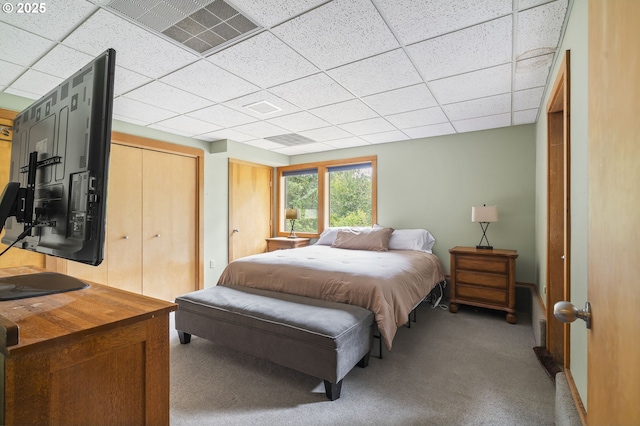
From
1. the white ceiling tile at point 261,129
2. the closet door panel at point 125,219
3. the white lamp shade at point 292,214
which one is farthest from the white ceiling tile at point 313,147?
the closet door panel at point 125,219

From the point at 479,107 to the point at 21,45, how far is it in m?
3.80

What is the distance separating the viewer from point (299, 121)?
361 cm

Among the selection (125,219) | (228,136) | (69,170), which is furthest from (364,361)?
(228,136)

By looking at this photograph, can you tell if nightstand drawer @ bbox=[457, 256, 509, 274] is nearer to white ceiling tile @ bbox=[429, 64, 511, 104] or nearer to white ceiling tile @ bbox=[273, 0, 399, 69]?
white ceiling tile @ bbox=[429, 64, 511, 104]

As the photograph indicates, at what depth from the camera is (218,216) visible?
471 centimetres

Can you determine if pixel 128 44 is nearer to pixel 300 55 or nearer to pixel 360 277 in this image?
A: pixel 300 55

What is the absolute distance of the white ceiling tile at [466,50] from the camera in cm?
185

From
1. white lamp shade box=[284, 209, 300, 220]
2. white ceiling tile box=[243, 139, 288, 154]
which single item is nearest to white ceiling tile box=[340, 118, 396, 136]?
white ceiling tile box=[243, 139, 288, 154]

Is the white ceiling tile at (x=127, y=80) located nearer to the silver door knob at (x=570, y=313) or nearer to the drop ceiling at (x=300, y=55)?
the drop ceiling at (x=300, y=55)

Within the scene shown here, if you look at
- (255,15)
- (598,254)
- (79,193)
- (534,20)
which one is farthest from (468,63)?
(79,193)

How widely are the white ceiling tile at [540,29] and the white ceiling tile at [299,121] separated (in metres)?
2.00

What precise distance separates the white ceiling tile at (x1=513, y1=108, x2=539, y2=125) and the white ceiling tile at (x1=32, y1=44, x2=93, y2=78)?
4.01 metres

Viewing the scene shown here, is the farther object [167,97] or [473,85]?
[167,97]

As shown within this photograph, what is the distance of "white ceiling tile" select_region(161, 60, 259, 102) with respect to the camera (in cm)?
234
